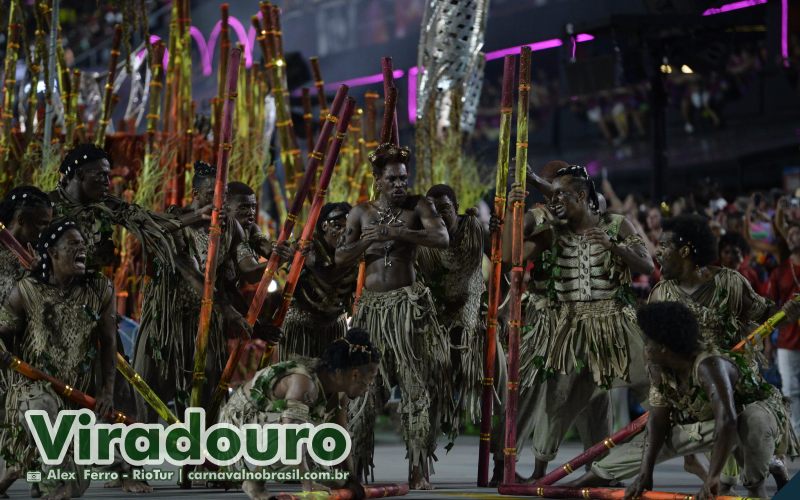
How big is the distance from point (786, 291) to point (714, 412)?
11.2ft

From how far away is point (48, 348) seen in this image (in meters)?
5.58

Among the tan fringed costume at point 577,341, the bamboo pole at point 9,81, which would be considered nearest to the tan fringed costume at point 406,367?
the tan fringed costume at point 577,341

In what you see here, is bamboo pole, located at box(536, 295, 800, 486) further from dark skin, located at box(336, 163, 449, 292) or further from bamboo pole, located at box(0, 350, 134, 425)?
bamboo pole, located at box(0, 350, 134, 425)

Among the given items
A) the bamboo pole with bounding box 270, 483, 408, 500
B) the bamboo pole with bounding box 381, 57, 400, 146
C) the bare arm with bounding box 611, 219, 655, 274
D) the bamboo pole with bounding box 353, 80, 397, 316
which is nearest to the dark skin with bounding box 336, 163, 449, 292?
the bamboo pole with bounding box 353, 80, 397, 316

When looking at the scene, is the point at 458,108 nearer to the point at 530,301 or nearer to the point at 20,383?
the point at 530,301

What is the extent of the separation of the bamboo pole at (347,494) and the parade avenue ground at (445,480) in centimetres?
6

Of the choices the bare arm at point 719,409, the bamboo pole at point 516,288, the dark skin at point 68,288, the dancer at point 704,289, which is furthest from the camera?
the bamboo pole at point 516,288

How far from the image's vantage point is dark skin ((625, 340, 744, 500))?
493 centimetres

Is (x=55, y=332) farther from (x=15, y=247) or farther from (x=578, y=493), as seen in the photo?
(x=578, y=493)

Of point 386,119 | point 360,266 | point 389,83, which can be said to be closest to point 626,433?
point 360,266

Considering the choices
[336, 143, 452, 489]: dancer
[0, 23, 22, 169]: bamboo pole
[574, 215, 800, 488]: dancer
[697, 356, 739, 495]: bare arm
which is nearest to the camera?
[697, 356, 739, 495]: bare arm

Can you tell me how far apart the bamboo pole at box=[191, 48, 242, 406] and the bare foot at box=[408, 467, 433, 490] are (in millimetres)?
1047

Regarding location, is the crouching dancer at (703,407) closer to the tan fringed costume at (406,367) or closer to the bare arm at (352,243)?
the tan fringed costume at (406,367)

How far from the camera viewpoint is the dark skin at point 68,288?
5.52 meters
